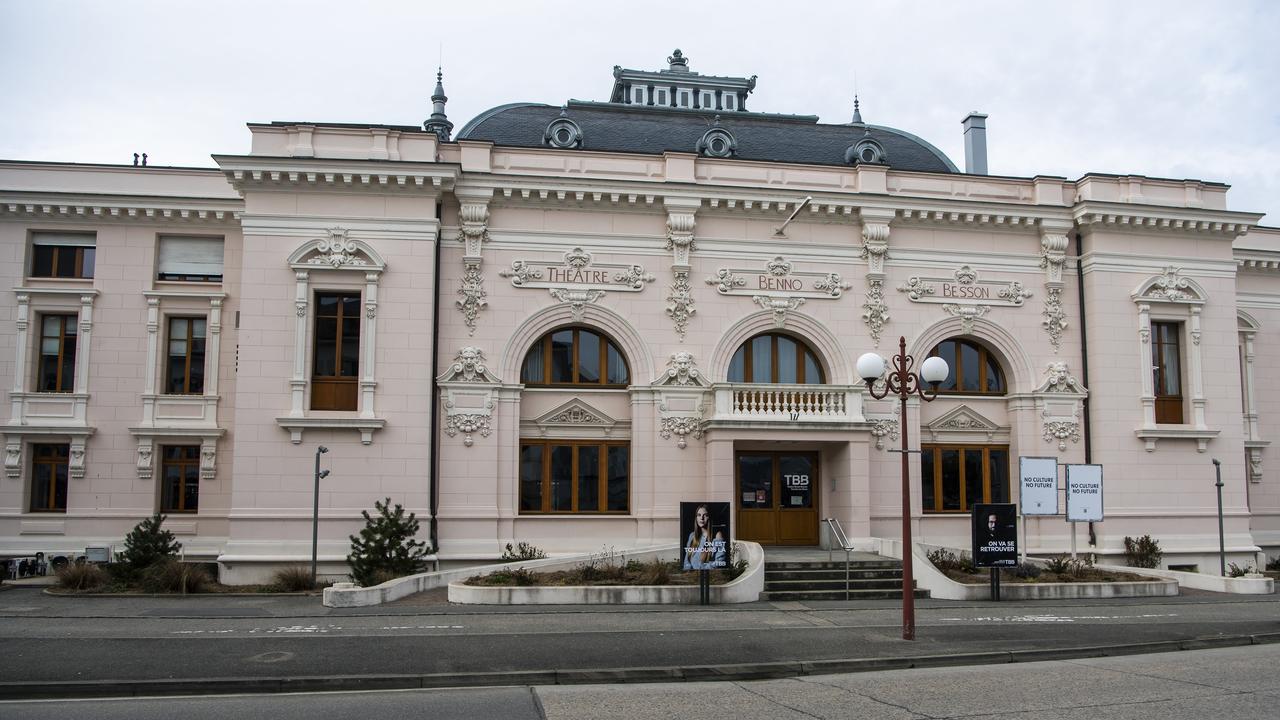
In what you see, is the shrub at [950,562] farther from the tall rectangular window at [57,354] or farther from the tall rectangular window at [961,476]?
the tall rectangular window at [57,354]

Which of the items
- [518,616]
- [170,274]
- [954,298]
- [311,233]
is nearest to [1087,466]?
[954,298]

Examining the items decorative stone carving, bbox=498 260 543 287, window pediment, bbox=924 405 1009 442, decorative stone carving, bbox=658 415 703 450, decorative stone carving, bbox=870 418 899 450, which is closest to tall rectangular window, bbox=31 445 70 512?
decorative stone carving, bbox=498 260 543 287

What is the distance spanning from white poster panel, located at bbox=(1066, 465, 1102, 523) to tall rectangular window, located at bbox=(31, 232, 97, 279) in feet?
80.2

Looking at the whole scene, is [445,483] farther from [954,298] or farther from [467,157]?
[954,298]

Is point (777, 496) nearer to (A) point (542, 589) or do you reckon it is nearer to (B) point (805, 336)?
(B) point (805, 336)

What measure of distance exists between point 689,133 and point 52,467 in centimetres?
1871

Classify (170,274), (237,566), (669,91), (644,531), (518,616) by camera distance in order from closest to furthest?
(518,616) < (237,566) < (644,531) < (170,274) < (669,91)

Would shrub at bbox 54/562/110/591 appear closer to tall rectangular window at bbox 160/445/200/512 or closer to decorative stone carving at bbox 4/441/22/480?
tall rectangular window at bbox 160/445/200/512

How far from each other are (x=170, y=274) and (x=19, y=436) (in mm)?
5300

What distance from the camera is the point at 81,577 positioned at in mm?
21750

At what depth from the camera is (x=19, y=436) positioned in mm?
25891

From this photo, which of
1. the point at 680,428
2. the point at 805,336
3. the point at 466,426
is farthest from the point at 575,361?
the point at 805,336

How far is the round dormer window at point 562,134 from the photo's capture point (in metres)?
27.8

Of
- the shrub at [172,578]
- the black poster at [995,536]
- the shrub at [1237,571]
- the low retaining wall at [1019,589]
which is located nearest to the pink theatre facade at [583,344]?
the shrub at [1237,571]
